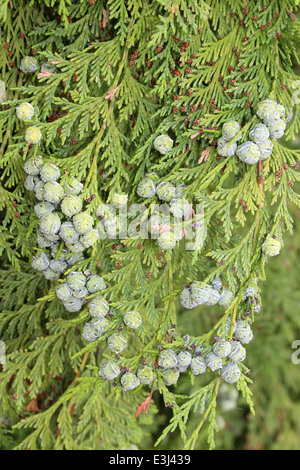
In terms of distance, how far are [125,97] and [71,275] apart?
0.45m

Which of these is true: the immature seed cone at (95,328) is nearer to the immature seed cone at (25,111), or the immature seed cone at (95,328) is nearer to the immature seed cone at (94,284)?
the immature seed cone at (94,284)

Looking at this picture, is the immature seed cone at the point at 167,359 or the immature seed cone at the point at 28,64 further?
the immature seed cone at the point at 28,64

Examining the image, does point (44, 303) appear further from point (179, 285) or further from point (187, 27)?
point (187, 27)

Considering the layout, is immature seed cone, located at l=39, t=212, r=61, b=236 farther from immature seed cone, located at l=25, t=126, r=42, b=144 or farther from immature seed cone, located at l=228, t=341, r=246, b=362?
immature seed cone, located at l=228, t=341, r=246, b=362

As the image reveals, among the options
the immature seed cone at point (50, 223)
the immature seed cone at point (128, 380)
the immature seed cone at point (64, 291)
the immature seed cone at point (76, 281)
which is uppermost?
the immature seed cone at point (50, 223)

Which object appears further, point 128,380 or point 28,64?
point 28,64

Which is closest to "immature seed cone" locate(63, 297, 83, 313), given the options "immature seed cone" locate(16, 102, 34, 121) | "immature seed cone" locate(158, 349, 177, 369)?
"immature seed cone" locate(158, 349, 177, 369)

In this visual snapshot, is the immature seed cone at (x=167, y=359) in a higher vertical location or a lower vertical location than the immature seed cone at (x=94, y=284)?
lower

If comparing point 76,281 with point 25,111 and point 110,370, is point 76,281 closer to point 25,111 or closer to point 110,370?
point 110,370

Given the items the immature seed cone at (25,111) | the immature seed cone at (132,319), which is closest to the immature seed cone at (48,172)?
the immature seed cone at (25,111)

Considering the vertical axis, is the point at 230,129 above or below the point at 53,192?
above

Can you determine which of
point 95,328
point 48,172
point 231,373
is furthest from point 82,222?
point 231,373

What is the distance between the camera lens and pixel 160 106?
1149mm
